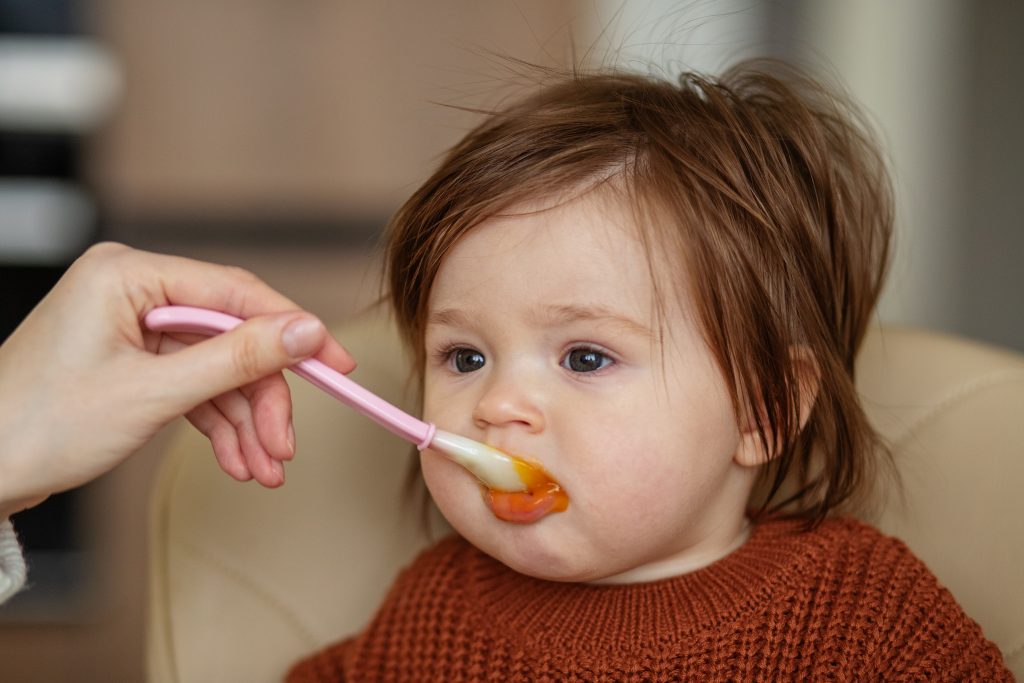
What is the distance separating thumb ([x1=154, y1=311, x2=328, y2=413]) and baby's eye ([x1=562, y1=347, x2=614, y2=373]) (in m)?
0.20

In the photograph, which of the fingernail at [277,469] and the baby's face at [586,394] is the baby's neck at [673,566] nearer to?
the baby's face at [586,394]

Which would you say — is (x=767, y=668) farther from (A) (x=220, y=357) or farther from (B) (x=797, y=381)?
(A) (x=220, y=357)

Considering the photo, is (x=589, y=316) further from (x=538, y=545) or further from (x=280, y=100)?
(x=280, y=100)

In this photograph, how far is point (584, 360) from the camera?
85cm

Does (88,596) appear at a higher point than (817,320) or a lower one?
lower

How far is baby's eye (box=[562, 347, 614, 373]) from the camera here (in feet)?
2.77

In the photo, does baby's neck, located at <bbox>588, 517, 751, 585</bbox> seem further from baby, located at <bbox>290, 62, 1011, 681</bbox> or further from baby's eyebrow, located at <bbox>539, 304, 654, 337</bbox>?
baby's eyebrow, located at <bbox>539, 304, 654, 337</bbox>

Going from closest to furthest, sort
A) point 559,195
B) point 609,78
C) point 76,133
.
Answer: point 559,195
point 609,78
point 76,133

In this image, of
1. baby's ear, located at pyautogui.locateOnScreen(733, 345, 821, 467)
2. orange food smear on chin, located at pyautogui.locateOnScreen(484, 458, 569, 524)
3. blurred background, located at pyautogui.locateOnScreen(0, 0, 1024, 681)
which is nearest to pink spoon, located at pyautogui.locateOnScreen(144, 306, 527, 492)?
orange food smear on chin, located at pyautogui.locateOnScreen(484, 458, 569, 524)

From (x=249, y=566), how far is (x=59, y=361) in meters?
0.36

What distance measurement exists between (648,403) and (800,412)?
17 centimetres

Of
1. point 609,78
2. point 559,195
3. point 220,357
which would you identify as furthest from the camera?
point 609,78

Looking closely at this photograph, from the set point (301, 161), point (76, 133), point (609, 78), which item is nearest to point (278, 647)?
point (609, 78)

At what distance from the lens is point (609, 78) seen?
0.98 metres
